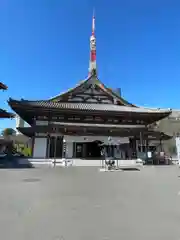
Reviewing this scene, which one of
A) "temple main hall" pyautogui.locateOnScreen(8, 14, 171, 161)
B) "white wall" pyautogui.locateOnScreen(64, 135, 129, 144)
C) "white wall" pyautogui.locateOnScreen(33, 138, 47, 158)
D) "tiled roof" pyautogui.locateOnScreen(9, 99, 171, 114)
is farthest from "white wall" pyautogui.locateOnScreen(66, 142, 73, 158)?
"tiled roof" pyautogui.locateOnScreen(9, 99, 171, 114)

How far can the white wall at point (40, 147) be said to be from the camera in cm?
2241

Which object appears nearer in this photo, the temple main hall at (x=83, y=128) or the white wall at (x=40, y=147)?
the white wall at (x=40, y=147)

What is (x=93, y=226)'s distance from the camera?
3.96 m

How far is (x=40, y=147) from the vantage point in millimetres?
22594

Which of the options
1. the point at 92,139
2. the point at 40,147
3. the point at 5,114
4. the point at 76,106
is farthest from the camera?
the point at 76,106

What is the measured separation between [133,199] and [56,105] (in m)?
19.4

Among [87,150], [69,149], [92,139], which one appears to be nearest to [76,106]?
[92,139]

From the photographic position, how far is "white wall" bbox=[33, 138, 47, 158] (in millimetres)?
22406

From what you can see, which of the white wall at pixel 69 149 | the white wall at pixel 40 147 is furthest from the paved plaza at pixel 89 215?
the white wall at pixel 69 149

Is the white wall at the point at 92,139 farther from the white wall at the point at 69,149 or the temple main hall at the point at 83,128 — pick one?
the white wall at the point at 69,149

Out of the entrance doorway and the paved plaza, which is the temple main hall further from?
the paved plaza

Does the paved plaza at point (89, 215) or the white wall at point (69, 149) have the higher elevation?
the white wall at point (69, 149)

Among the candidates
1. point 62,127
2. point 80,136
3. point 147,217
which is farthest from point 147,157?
point 147,217

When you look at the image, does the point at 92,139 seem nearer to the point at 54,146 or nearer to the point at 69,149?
the point at 69,149
